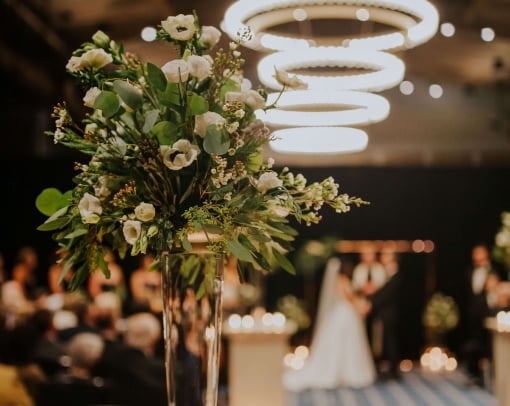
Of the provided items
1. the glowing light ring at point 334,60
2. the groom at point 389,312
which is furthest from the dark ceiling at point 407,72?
the groom at point 389,312

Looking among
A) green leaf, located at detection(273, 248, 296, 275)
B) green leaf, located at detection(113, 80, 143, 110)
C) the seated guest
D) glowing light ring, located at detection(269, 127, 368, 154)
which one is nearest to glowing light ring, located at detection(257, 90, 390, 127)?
glowing light ring, located at detection(269, 127, 368, 154)

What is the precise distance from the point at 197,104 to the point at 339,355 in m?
9.22

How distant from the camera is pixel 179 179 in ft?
6.79

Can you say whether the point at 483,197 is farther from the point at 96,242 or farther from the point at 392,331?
the point at 96,242

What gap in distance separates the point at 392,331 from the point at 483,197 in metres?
3.44

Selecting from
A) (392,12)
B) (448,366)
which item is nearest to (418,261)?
(448,366)

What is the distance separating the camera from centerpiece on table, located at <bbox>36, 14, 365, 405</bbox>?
6.58 feet

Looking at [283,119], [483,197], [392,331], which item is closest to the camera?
[283,119]

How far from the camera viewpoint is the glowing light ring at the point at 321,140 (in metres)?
9.35

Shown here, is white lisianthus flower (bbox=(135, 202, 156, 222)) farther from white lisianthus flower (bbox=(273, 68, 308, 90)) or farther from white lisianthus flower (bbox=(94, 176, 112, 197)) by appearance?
white lisianthus flower (bbox=(273, 68, 308, 90))

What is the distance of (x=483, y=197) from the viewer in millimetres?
14047

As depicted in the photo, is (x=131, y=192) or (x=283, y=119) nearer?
(x=131, y=192)

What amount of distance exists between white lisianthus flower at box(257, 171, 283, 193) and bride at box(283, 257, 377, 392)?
8575 millimetres

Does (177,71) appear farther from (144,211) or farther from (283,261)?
(283,261)
